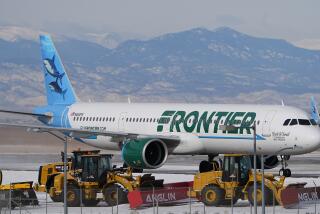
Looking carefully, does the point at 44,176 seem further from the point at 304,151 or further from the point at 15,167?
the point at 15,167

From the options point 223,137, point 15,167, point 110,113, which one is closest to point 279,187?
point 223,137

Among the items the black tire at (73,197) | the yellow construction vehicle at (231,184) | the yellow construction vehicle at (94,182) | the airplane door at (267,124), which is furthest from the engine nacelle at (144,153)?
the yellow construction vehicle at (231,184)

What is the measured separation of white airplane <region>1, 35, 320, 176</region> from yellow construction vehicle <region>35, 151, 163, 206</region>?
804 centimetres

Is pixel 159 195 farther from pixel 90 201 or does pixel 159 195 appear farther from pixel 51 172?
pixel 51 172

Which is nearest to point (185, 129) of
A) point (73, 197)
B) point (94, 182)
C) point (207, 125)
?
point (207, 125)

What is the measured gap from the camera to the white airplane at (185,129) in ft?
187

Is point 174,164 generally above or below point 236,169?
above

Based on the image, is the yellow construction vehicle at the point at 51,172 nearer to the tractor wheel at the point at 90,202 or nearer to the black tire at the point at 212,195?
the tractor wheel at the point at 90,202

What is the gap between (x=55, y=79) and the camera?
7362 centimetres

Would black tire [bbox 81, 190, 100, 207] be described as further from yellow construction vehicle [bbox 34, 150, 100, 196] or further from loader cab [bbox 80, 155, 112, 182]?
yellow construction vehicle [bbox 34, 150, 100, 196]

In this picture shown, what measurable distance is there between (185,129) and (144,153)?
15.2 feet

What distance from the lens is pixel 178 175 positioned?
60.8 meters

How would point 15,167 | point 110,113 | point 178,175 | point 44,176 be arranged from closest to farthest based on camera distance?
point 44,176 → point 178,175 → point 110,113 → point 15,167

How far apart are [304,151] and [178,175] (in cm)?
828
